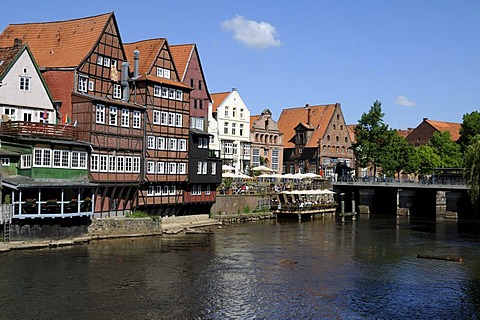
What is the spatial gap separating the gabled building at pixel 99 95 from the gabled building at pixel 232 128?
26638 millimetres

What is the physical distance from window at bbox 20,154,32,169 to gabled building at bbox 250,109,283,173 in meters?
46.8

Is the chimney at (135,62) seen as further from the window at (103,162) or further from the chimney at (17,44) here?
the chimney at (17,44)

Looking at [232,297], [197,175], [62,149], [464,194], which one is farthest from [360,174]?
[232,297]

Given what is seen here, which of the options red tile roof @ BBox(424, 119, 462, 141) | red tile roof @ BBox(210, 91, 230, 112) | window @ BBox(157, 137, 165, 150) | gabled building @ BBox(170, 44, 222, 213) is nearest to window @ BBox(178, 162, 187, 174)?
gabled building @ BBox(170, 44, 222, 213)

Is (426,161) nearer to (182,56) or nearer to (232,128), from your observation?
(232,128)

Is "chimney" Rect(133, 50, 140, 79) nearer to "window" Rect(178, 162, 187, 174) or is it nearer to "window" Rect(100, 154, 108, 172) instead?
"window" Rect(100, 154, 108, 172)

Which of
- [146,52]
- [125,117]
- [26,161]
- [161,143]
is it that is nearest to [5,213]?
[26,161]

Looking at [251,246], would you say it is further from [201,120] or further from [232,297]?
[201,120]

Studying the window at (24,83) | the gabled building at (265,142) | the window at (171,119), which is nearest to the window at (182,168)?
the window at (171,119)

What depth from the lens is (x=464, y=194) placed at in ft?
241

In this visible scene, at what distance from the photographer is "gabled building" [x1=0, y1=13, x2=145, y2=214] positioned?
4644 cm

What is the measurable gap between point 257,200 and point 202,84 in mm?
14698

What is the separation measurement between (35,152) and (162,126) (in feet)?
46.9

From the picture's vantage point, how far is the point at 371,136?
89.9 m
